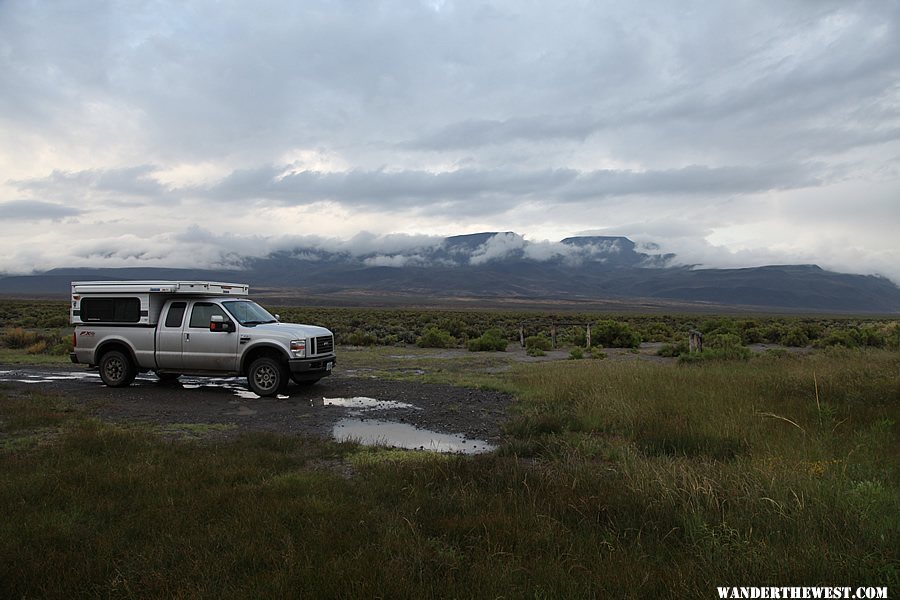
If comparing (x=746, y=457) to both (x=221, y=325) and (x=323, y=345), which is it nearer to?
(x=323, y=345)

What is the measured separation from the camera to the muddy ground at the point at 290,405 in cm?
920

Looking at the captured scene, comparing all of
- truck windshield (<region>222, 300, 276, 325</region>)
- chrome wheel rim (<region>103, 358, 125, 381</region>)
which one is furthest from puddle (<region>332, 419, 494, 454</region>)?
chrome wheel rim (<region>103, 358, 125, 381</region>)

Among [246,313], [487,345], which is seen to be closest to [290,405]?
[246,313]

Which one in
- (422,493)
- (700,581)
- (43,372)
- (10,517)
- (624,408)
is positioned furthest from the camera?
(43,372)

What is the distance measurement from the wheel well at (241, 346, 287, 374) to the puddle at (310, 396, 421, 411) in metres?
1.44

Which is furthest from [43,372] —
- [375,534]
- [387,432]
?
[375,534]

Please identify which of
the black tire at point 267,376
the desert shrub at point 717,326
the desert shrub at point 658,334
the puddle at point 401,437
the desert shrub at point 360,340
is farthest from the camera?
the desert shrub at point 658,334

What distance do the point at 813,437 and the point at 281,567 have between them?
6602 millimetres

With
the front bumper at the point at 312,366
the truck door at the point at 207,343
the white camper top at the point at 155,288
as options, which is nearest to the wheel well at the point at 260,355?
the truck door at the point at 207,343

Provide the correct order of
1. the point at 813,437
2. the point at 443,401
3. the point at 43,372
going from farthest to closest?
the point at 43,372, the point at 443,401, the point at 813,437

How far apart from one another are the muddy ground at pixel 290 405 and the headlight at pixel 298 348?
0.97m

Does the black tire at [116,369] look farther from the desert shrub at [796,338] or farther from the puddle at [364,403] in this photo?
the desert shrub at [796,338]

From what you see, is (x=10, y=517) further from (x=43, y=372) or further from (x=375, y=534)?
(x=43, y=372)

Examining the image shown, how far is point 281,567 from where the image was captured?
385 centimetres
